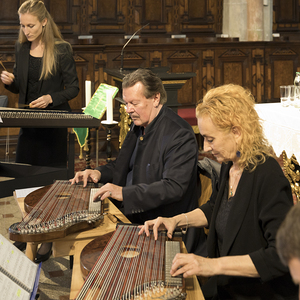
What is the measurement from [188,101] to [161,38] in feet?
5.49

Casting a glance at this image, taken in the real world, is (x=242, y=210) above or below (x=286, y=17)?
below

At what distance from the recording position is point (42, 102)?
3.34 metres

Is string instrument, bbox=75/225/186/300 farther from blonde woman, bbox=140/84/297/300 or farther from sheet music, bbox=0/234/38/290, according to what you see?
sheet music, bbox=0/234/38/290

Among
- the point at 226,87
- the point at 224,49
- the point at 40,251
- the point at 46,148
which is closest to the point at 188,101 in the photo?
the point at 224,49

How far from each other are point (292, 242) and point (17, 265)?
1032 millimetres

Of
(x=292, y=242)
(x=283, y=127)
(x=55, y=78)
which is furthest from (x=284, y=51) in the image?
(x=292, y=242)

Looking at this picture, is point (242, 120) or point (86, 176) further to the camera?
point (86, 176)

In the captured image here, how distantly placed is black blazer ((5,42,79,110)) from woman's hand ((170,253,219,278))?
2325 mm

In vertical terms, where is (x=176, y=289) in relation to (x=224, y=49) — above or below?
below

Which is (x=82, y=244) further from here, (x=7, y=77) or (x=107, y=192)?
(x=7, y=77)

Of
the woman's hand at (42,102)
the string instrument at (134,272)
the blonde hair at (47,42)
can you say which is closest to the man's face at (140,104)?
the string instrument at (134,272)

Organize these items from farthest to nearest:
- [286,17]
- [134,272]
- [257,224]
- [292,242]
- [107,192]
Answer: [286,17]
[107,192]
[257,224]
[134,272]
[292,242]

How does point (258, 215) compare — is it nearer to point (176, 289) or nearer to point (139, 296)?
point (176, 289)

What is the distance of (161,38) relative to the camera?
8984 millimetres
